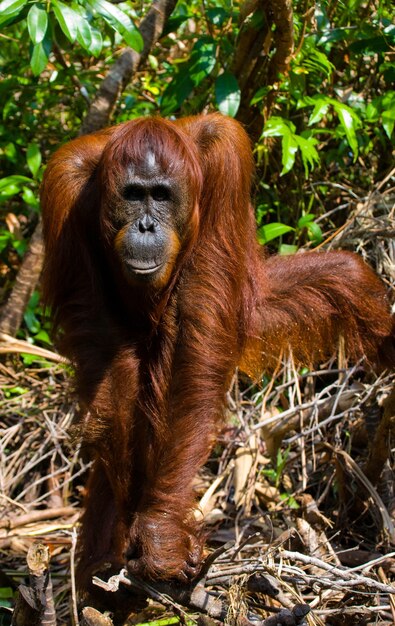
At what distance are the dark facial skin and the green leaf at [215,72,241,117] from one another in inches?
39.1

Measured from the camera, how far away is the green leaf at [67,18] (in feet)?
10.4

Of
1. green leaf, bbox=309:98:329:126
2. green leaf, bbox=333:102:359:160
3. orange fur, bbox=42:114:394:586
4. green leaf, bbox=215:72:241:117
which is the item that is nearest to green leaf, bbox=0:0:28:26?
orange fur, bbox=42:114:394:586

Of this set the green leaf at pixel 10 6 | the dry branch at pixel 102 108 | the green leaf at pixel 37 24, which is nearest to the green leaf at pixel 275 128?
the dry branch at pixel 102 108

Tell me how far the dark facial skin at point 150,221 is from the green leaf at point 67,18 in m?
0.59

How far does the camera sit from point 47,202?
3.39 m

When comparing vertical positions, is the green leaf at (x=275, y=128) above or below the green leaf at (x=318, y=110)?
below

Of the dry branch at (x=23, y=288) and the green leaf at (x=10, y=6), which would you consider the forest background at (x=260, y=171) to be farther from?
the green leaf at (x=10, y=6)

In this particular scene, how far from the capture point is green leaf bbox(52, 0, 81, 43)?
3180 millimetres

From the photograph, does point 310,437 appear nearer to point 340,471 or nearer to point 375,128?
point 340,471

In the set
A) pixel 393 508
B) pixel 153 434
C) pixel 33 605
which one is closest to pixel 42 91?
pixel 153 434

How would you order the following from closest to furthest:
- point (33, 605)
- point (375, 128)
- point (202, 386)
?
1. point (33, 605)
2. point (202, 386)
3. point (375, 128)

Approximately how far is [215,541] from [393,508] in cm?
88

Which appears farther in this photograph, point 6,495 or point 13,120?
point 13,120

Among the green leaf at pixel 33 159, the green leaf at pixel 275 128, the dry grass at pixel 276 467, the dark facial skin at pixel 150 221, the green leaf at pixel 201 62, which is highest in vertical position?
the green leaf at pixel 201 62
